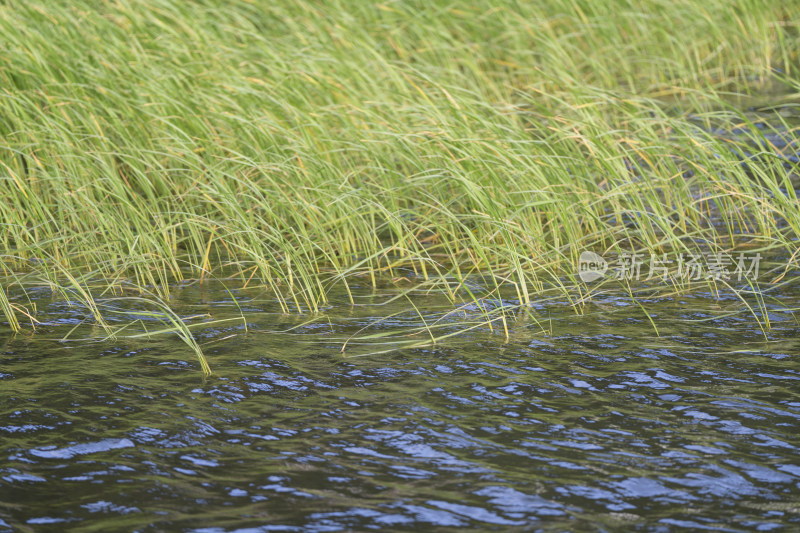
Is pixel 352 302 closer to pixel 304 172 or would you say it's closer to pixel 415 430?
pixel 304 172

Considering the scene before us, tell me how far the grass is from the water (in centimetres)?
73

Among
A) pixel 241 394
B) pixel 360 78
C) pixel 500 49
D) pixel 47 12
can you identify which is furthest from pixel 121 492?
pixel 500 49

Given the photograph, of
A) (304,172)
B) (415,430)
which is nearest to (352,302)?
(304,172)

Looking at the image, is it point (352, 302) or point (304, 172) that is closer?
point (352, 302)

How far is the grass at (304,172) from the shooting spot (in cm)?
618

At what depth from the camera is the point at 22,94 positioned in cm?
680

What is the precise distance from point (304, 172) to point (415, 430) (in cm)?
290

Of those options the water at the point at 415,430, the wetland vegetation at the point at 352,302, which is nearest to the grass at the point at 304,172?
the wetland vegetation at the point at 352,302

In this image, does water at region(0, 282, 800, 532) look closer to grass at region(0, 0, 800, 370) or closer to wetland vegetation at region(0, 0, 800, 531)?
wetland vegetation at region(0, 0, 800, 531)

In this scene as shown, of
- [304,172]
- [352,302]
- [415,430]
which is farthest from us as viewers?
[304,172]

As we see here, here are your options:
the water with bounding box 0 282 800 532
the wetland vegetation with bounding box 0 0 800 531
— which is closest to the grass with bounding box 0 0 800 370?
the wetland vegetation with bounding box 0 0 800 531

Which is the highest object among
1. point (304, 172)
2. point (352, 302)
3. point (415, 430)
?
point (304, 172)

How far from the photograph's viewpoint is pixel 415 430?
13.5 feet

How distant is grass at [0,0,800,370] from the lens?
6.18 metres
